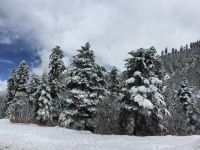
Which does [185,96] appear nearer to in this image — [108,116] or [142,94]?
[108,116]

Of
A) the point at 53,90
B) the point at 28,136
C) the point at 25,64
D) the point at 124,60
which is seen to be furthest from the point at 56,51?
the point at 28,136

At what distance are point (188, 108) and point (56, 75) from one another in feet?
75.9

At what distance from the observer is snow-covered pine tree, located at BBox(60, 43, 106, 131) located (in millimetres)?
32250

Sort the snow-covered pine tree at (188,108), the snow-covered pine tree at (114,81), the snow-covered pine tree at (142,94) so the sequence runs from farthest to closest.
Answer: the snow-covered pine tree at (114,81), the snow-covered pine tree at (188,108), the snow-covered pine tree at (142,94)

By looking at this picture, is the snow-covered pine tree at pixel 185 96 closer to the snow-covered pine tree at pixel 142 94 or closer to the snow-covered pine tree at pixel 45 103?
the snow-covered pine tree at pixel 45 103

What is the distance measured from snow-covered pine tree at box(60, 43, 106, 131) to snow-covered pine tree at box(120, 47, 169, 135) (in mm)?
4390

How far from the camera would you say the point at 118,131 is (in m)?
30.0

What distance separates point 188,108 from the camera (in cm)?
5303

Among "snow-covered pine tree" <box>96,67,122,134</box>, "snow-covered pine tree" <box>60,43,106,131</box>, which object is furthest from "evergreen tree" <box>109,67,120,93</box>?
"snow-covered pine tree" <box>96,67,122,134</box>

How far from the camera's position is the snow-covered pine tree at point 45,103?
5081 centimetres

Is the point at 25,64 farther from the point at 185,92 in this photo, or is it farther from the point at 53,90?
the point at 185,92

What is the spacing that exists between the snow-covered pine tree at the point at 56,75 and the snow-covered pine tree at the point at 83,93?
669 inches

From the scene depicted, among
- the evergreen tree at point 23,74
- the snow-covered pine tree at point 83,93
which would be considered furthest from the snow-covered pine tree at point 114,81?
the evergreen tree at point 23,74

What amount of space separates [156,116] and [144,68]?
4.62 meters
